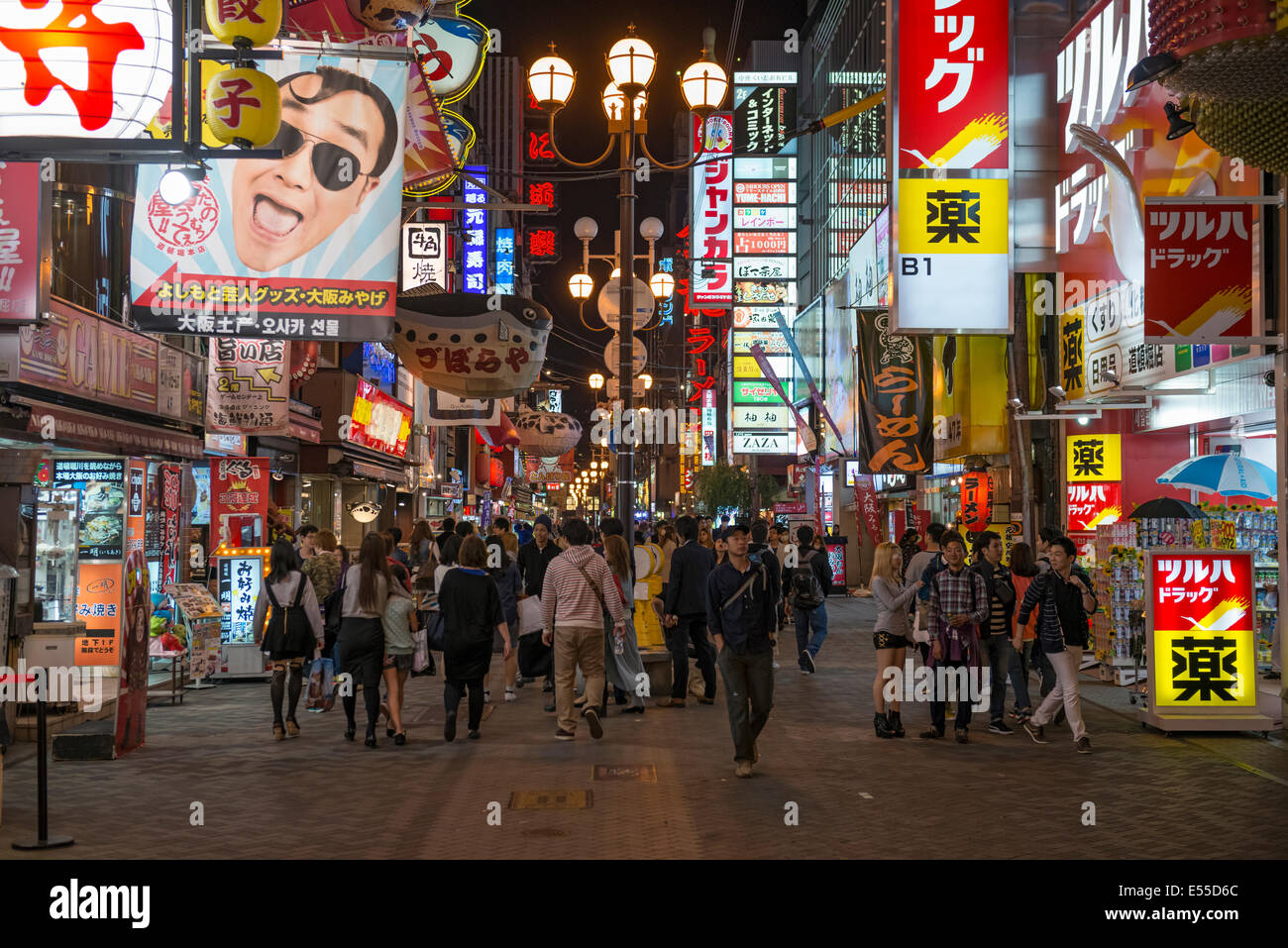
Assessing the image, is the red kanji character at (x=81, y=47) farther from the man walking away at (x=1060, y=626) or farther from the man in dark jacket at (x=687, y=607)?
the man walking away at (x=1060, y=626)

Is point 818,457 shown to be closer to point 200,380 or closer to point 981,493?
point 981,493

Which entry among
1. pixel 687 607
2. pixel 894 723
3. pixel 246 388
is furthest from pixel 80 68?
pixel 246 388

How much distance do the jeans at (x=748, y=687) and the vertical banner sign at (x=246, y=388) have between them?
11090mm

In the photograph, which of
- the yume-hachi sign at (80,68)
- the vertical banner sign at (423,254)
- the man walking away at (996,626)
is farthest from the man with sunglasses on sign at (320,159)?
the vertical banner sign at (423,254)

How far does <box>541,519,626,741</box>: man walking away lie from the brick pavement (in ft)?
1.82

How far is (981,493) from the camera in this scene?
25.8m

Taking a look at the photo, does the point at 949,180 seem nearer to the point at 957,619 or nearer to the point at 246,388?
the point at 957,619

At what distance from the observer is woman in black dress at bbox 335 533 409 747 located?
39.3 ft

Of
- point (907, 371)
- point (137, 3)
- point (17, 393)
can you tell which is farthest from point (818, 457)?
point (137, 3)

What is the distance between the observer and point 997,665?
12.7 metres

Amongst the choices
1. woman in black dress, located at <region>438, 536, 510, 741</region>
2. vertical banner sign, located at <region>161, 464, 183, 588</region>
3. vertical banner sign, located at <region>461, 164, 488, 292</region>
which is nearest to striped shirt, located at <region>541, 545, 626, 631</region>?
woman in black dress, located at <region>438, 536, 510, 741</region>

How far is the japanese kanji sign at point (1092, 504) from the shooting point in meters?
20.6

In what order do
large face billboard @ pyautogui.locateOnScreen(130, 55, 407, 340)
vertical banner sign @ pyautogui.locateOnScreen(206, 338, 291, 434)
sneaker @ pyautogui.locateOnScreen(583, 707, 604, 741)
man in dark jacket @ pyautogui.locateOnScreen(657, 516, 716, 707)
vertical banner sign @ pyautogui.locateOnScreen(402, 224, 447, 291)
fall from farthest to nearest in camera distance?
1. vertical banner sign @ pyautogui.locateOnScreen(402, 224, 447, 291)
2. vertical banner sign @ pyautogui.locateOnScreen(206, 338, 291, 434)
3. man in dark jacket @ pyautogui.locateOnScreen(657, 516, 716, 707)
4. large face billboard @ pyautogui.locateOnScreen(130, 55, 407, 340)
5. sneaker @ pyautogui.locateOnScreen(583, 707, 604, 741)

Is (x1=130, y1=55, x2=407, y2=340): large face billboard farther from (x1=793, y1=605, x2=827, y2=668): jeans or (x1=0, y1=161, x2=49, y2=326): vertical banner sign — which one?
(x1=793, y1=605, x2=827, y2=668): jeans
